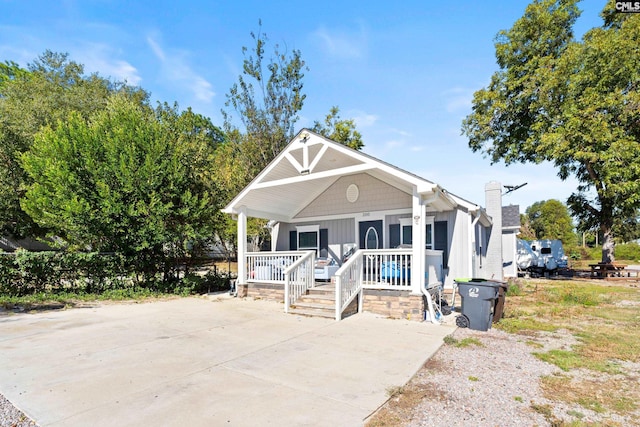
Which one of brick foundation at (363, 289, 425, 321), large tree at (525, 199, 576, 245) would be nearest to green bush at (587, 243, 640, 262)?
large tree at (525, 199, 576, 245)

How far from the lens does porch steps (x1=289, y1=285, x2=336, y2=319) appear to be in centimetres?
793

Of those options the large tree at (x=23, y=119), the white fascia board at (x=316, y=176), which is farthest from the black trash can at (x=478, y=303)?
the large tree at (x=23, y=119)

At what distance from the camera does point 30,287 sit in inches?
388

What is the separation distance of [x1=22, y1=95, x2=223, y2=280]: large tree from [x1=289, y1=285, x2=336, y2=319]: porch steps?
462 centimetres

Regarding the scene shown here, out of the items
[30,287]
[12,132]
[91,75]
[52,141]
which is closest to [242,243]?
[30,287]

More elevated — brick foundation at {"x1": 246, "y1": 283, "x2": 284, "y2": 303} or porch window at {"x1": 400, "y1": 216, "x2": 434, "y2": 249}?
porch window at {"x1": 400, "y1": 216, "x2": 434, "y2": 249}

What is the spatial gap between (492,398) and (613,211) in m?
21.9

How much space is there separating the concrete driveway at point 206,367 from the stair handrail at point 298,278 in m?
0.81

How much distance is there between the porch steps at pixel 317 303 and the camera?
7930mm

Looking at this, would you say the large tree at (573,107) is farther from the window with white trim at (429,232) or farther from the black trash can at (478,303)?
the black trash can at (478,303)

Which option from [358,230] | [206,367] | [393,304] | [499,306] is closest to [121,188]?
[358,230]

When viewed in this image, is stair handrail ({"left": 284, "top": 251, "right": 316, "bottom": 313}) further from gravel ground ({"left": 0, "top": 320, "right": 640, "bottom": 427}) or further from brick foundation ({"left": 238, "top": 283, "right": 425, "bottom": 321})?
gravel ground ({"left": 0, "top": 320, "right": 640, "bottom": 427})

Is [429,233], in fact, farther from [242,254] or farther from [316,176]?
[242,254]

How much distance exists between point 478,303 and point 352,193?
538cm
